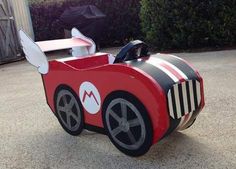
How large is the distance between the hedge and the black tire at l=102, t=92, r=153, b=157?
29.0 feet

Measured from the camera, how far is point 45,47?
3.83m

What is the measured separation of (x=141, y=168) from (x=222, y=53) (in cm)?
577

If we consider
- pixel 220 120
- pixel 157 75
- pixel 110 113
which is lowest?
pixel 220 120

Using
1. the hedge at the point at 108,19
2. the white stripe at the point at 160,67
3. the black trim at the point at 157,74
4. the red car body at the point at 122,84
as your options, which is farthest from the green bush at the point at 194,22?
the black trim at the point at 157,74

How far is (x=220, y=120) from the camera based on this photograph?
12.2 ft

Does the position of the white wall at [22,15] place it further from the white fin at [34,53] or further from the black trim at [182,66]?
the black trim at [182,66]

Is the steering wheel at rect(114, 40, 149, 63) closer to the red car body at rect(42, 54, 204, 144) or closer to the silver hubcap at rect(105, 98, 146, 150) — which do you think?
the red car body at rect(42, 54, 204, 144)

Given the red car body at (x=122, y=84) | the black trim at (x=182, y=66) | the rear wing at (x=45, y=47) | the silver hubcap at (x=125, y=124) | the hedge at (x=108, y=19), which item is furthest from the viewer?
the hedge at (x=108, y=19)

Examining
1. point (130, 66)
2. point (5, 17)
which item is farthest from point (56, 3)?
point (130, 66)

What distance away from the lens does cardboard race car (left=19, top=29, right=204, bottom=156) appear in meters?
2.76

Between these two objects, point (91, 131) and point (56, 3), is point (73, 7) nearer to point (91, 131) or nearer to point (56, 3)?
point (56, 3)

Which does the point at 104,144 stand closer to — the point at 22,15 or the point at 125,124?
the point at 125,124

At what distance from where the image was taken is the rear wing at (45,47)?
357 centimetres

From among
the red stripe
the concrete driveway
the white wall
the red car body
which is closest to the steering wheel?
the red car body
